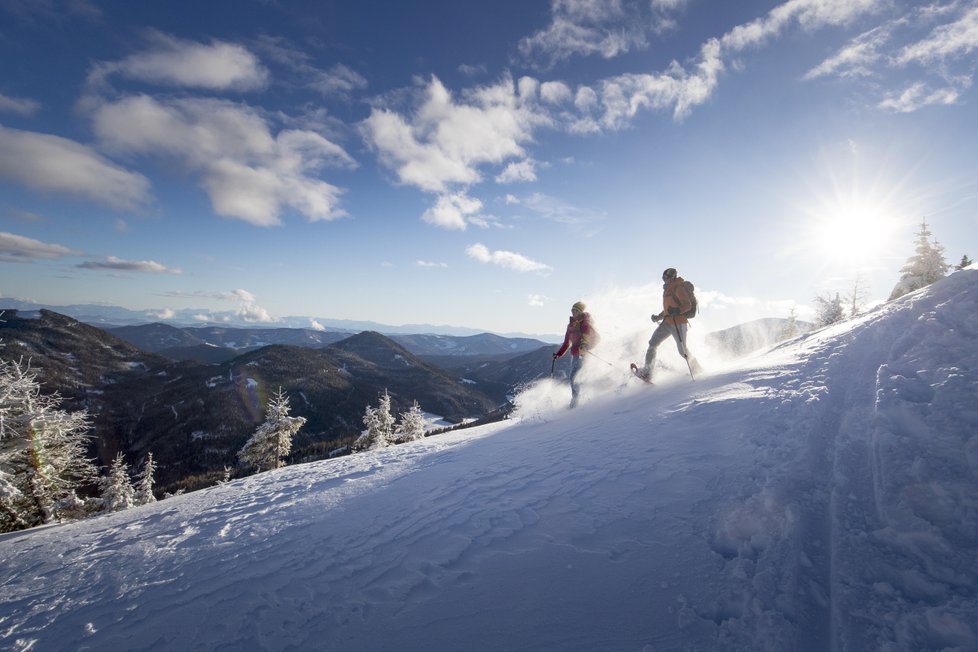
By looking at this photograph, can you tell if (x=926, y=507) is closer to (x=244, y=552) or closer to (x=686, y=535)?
(x=686, y=535)

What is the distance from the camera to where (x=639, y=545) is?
4406 mm

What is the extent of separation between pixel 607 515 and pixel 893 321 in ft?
26.3

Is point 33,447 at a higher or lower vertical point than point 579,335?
lower

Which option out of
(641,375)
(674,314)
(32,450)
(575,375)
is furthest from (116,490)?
(674,314)

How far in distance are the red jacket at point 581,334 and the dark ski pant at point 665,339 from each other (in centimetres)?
171

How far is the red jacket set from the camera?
12547 mm

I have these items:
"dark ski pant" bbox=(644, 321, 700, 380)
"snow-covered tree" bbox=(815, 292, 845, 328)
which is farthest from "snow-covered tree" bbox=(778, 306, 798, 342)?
"dark ski pant" bbox=(644, 321, 700, 380)

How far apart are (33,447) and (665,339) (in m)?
31.7

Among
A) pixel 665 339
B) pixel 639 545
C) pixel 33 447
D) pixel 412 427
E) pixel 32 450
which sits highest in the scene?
pixel 665 339

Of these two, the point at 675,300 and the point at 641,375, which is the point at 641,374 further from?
the point at 675,300

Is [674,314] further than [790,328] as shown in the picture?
No

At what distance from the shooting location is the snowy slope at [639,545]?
3.37m

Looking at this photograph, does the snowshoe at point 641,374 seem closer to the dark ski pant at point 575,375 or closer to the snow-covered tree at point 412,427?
the dark ski pant at point 575,375

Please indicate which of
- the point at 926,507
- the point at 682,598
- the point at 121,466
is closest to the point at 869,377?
the point at 926,507
